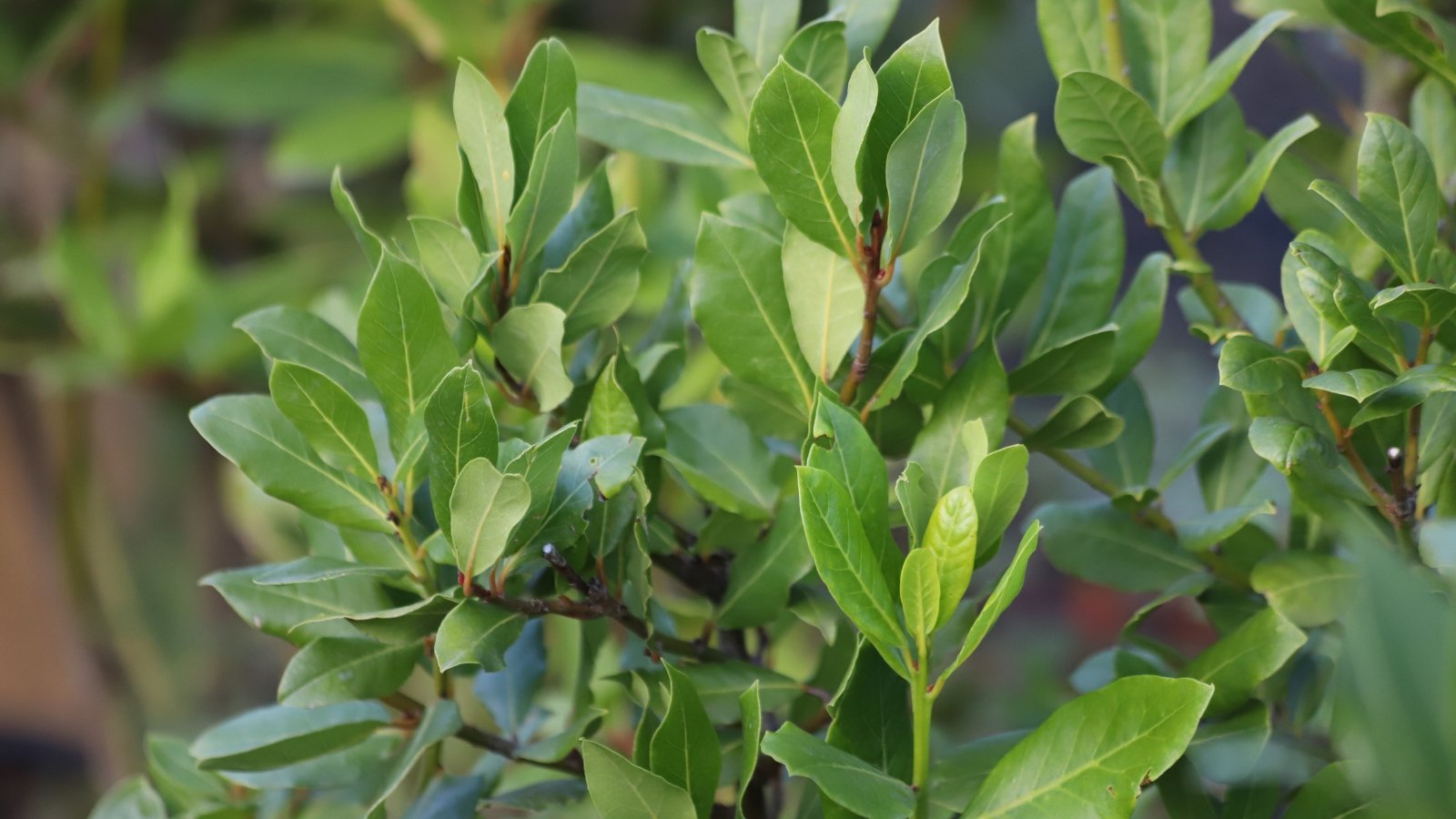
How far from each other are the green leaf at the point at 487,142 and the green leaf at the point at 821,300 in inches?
2.9

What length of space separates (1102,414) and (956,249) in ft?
0.19

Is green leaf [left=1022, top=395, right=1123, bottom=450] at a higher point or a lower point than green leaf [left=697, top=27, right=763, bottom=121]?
lower

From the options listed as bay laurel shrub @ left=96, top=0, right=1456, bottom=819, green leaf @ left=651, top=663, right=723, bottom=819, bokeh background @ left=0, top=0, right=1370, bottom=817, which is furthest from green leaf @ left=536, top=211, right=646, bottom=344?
bokeh background @ left=0, top=0, right=1370, bottom=817

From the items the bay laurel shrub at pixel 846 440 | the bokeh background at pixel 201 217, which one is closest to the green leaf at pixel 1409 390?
the bay laurel shrub at pixel 846 440

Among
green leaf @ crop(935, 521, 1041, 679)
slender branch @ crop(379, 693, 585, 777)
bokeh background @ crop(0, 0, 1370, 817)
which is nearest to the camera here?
green leaf @ crop(935, 521, 1041, 679)

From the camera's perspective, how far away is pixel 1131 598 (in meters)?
1.44

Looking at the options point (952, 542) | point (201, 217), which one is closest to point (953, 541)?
point (952, 542)

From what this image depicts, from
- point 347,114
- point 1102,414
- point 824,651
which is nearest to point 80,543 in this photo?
point 347,114

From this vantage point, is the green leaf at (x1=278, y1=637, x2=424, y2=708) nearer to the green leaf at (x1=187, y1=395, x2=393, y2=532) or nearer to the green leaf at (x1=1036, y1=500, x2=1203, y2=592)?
the green leaf at (x1=187, y1=395, x2=393, y2=532)

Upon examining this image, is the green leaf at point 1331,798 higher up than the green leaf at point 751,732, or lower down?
lower down

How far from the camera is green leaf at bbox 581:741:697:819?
11.2 inches

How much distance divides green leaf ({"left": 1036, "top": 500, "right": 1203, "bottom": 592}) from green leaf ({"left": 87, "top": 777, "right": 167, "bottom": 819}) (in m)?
0.29

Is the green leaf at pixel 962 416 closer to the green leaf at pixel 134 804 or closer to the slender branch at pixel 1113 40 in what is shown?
the slender branch at pixel 1113 40

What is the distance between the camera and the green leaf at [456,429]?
269 millimetres
